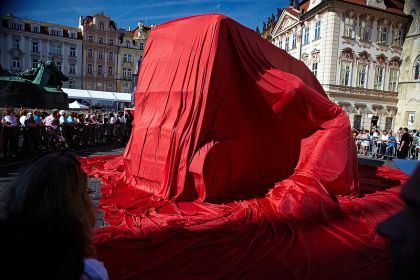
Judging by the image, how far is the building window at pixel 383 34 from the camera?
2730 cm

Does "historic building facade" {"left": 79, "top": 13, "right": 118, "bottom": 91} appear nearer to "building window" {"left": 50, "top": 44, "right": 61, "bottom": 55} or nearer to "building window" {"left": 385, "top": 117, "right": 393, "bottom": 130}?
"building window" {"left": 50, "top": 44, "right": 61, "bottom": 55}

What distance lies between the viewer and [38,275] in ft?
4.06

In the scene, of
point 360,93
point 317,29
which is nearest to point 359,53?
point 360,93

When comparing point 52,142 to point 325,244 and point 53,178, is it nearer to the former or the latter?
point 325,244

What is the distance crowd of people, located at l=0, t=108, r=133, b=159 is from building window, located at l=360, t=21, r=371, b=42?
853 inches

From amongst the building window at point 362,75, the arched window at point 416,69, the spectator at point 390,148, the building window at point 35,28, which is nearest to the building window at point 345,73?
the building window at point 362,75

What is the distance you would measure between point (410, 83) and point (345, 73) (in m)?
5.76

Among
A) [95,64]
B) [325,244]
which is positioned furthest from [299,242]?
[95,64]

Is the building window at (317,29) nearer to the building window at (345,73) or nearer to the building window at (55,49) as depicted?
the building window at (345,73)

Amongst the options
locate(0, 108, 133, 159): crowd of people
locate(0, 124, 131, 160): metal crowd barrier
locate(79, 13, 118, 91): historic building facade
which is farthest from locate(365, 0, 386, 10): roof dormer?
locate(79, 13, 118, 91): historic building facade

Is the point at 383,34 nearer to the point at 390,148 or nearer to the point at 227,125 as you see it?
the point at 390,148

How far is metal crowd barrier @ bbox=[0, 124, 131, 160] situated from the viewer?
949 centimetres

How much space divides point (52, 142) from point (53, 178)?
11063 millimetres

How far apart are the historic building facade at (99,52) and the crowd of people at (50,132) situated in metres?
43.3
